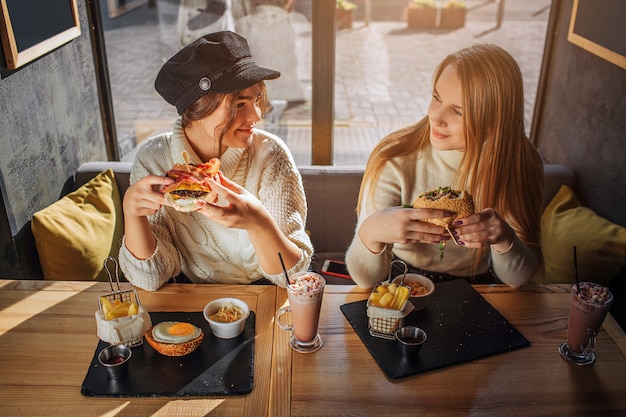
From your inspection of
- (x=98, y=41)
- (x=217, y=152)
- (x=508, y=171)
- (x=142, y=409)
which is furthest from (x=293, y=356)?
(x=98, y=41)

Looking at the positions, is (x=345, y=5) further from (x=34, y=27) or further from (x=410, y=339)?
(x=410, y=339)

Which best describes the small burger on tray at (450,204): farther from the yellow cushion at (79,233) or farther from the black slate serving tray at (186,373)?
the yellow cushion at (79,233)

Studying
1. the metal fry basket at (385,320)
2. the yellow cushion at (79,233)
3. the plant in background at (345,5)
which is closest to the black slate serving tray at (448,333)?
the metal fry basket at (385,320)

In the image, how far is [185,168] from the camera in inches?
69.7

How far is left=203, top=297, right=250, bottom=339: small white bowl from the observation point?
1.63 meters

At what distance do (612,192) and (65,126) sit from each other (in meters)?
2.73

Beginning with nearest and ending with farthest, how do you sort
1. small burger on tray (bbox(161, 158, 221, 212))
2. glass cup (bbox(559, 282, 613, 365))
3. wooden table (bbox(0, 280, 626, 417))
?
wooden table (bbox(0, 280, 626, 417)) → glass cup (bbox(559, 282, 613, 365)) → small burger on tray (bbox(161, 158, 221, 212))

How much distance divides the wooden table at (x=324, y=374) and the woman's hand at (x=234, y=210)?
0.87 feet

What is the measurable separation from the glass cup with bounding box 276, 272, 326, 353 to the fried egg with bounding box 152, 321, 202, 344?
26 centimetres

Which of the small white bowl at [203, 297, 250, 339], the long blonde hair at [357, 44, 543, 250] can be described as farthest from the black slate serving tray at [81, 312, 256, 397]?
the long blonde hair at [357, 44, 543, 250]

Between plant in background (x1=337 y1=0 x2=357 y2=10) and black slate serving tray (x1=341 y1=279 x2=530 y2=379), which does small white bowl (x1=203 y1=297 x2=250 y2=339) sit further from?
plant in background (x1=337 y1=0 x2=357 y2=10)

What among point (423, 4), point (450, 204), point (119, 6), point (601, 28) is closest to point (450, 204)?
point (450, 204)

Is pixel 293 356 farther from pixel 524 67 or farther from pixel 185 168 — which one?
pixel 524 67

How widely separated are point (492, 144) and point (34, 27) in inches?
81.1
